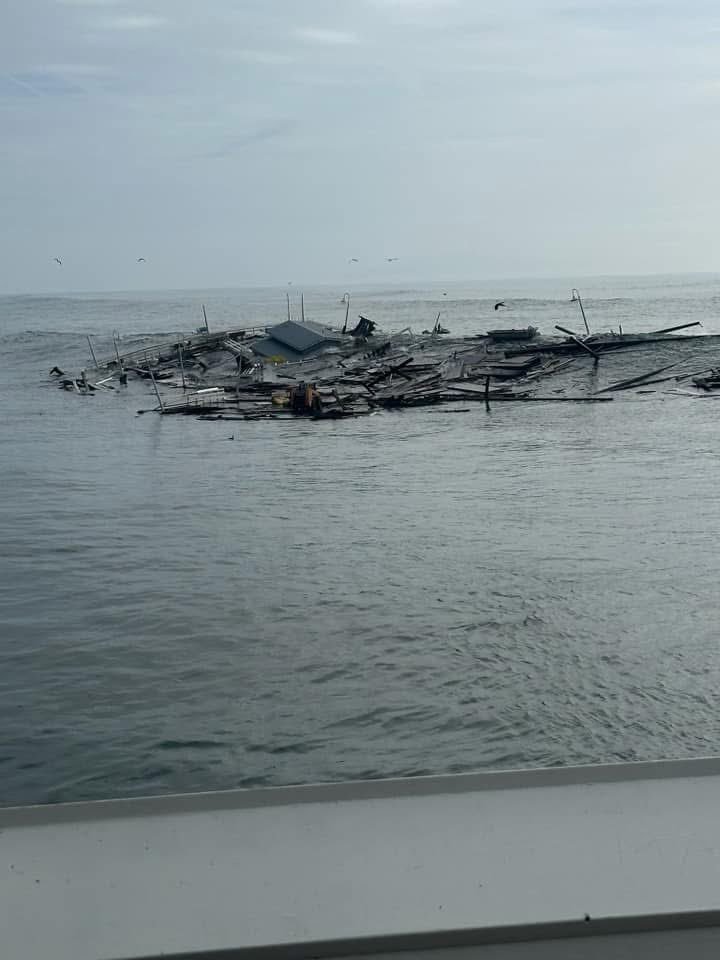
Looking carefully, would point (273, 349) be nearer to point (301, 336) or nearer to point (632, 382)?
point (301, 336)

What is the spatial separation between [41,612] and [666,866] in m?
10.5

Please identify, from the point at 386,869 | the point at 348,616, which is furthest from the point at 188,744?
the point at 386,869

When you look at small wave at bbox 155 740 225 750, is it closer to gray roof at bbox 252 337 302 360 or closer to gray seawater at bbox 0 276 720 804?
gray seawater at bbox 0 276 720 804

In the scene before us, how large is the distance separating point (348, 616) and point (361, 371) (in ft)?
90.6

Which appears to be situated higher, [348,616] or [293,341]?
[293,341]

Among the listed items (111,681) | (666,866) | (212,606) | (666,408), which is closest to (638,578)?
(212,606)

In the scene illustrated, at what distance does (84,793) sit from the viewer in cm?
729

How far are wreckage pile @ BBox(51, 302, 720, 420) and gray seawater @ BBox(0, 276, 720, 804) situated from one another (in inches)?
363

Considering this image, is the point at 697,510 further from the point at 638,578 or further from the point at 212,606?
the point at 212,606

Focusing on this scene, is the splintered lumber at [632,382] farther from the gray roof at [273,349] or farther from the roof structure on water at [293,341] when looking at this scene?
the gray roof at [273,349]

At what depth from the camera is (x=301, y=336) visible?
44.1 metres

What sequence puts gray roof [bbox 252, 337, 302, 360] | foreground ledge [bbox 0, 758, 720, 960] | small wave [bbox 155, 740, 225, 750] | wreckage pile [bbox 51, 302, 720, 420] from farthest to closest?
1. gray roof [bbox 252, 337, 302, 360]
2. wreckage pile [bbox 51, 302, 720, 420]
3. small wave [bbox 155, 740, 225, 750]
4. foreground ledge [bbox 0, 758, 720, 960]

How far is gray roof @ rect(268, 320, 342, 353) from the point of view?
142 ft

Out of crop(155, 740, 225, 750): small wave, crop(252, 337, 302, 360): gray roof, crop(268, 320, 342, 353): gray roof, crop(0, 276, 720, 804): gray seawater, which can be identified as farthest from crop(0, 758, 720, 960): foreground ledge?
crop(268, 320, 342, 353): gray roof
